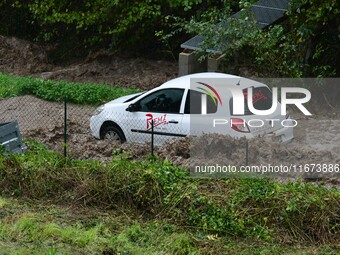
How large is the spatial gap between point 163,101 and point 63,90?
523 centimetres

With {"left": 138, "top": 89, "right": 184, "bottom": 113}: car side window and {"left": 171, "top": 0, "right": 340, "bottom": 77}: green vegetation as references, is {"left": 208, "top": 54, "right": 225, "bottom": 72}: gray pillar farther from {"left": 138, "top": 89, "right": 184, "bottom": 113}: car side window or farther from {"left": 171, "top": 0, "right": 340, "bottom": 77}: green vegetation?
{"left": 138, "top": 89, "right": 184, "bottom": 113}: car side window

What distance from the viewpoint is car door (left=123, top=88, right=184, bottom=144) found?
1622 cm

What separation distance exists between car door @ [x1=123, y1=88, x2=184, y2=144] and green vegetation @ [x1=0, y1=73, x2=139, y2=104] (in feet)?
12.9

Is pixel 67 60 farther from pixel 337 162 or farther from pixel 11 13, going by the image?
pixel 337 162

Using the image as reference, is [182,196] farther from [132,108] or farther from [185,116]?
[132,108]

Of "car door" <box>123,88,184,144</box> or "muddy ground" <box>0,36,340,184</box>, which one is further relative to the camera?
"car door" <box>123,88,184,144</box>

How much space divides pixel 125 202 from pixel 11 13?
15.9m

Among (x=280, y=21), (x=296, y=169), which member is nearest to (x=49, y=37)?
(x=280, y=21)

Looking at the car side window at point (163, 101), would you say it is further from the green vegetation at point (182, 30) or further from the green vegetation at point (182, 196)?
the green vegetation at point (182, 30)

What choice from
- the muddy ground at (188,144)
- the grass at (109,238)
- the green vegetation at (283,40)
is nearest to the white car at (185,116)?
the muddy ground at (188,144)

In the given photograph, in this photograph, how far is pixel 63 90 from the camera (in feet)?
69.8

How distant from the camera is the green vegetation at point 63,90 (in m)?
20.8

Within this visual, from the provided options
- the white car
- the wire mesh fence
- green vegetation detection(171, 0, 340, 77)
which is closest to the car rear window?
the white car

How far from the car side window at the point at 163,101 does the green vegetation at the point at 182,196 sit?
7.40 ft
